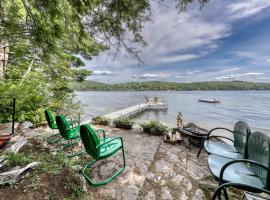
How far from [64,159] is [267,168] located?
8.70 ft

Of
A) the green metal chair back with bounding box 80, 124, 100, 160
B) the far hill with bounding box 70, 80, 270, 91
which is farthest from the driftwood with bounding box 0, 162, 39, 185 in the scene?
the far hill with bounding box 70, 80, 270, 91

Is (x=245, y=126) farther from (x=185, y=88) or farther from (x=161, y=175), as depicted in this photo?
(x=185, y=88)

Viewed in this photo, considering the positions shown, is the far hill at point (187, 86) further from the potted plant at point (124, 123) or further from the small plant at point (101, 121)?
the potted plant at point (124, 123)

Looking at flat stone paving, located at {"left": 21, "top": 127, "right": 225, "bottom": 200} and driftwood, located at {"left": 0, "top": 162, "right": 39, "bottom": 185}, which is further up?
driftwood, located at {"left": 0, "top": 162, "right": 39, "bottom": 185}

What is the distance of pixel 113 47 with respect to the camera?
2672 mm

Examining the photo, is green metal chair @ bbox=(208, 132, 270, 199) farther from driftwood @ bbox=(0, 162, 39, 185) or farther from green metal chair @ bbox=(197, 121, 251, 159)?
driftwood @ bbox=(0, 162, 39, 185)

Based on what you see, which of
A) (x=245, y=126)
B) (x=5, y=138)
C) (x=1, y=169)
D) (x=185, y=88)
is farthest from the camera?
(x=185, y=88)

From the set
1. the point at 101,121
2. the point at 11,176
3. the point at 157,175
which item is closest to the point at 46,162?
the point at 11,176

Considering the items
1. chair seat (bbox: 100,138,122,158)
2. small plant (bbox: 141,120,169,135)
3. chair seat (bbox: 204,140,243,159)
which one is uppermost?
chair seat (bbox: 100,138,122,158)

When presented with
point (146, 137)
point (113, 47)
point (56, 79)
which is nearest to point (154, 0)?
point (113, 47)

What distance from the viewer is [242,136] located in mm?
2398

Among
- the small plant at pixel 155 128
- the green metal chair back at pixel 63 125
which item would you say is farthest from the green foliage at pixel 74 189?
the small plant at pixel 155 128

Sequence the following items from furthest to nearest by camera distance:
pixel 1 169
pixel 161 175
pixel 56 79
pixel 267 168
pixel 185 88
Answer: pixel 185 88 < pixel 56 79 < pixel 161 175 < pixel 1 169 < pixel 267 168

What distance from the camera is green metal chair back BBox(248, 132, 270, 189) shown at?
159 centimetres
